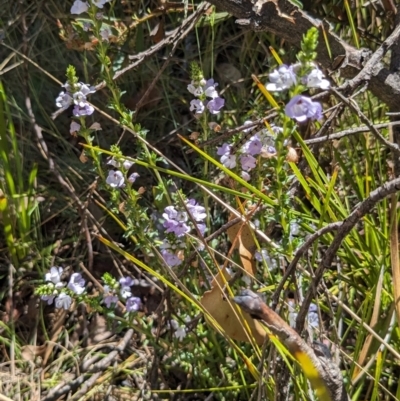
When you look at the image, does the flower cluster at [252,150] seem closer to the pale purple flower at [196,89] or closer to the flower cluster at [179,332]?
the pale purple flower at [196,89]

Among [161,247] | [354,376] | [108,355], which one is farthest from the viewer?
[108,355]

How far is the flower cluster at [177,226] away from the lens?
124cm

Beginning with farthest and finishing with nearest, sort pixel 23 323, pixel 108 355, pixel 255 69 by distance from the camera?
1. pixel 255 69
2. pixel 23 323
3. pixel 108 355

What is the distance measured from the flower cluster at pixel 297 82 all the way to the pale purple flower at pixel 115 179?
0.51 meters

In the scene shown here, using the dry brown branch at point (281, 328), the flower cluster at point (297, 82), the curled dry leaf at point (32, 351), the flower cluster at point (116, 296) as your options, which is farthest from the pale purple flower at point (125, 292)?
the flower cluster at point (297, 82)

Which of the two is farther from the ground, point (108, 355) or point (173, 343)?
point (173, 343)

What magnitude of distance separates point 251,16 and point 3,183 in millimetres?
889

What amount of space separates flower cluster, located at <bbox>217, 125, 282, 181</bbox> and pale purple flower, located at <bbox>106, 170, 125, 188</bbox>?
9.0 inches

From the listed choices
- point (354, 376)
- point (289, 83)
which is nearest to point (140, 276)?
point (354, 376)

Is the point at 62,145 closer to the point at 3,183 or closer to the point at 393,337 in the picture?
the point at 3,183

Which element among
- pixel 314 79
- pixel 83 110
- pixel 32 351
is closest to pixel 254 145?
pixel 314 79

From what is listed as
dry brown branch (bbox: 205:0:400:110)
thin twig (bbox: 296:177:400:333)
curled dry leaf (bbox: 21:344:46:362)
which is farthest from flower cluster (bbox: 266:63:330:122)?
curled dry leaf (bbox: 21:344:46:362)

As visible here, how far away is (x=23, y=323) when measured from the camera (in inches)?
67.5

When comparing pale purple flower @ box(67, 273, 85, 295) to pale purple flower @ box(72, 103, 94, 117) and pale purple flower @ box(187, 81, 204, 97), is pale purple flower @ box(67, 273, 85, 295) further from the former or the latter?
pale purple flower @ box(187, 81, 204, 97)
